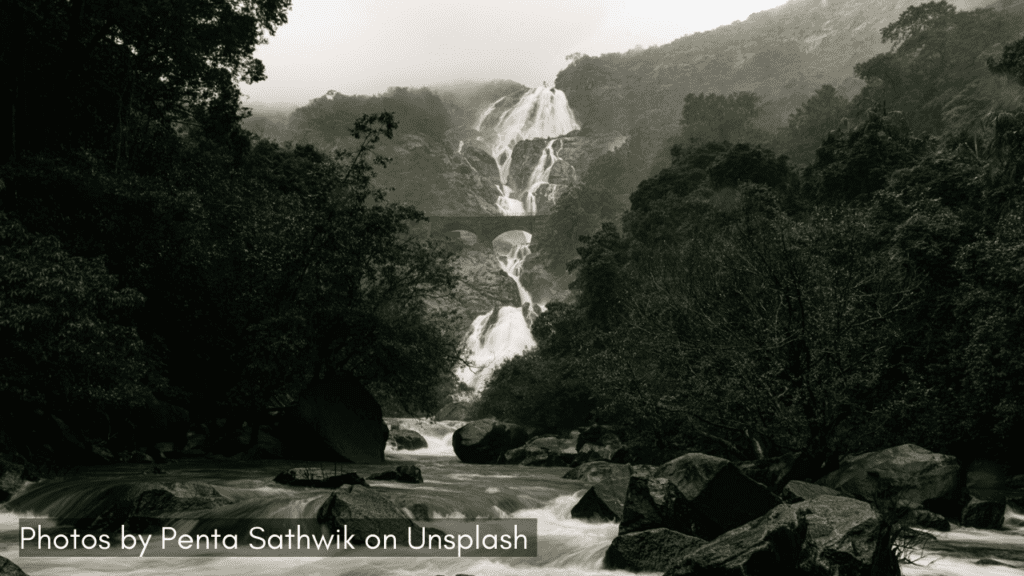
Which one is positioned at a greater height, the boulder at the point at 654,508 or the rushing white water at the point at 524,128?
the rushing white water at the point at 524,128

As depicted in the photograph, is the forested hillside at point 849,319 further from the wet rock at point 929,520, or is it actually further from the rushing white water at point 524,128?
the rushing white water at point 524,128

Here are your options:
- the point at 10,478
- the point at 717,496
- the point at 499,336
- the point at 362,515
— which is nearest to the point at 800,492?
the point at 717,496

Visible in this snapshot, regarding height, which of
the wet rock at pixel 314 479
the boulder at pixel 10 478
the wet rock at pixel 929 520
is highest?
the boulder at pixel 10 478

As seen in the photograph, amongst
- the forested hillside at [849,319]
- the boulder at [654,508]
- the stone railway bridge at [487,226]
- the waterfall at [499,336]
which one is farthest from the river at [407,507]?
the stone railway bridge at [487,226]

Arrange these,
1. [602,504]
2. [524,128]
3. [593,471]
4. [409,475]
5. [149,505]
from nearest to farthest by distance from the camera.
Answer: [149,505]
[602,504]
[409,475]
[593,471]
[524,128]

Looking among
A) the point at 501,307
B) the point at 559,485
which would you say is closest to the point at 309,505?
the point at 559,485

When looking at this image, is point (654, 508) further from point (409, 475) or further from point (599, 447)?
point (599, 447)

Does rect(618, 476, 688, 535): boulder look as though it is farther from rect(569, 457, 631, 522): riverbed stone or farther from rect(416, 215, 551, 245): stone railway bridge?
rect(416, 215, 551, 245): stone railway bridge

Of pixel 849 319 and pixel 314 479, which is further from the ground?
pixel 849 319

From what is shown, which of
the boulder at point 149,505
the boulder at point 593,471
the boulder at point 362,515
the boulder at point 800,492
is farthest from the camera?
the boulder at point 593,471
